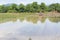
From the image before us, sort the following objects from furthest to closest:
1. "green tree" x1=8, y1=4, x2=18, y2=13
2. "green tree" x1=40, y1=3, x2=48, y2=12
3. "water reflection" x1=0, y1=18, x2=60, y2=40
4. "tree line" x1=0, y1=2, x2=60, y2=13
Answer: "green tree" x1=40, y1=3, x2=48, y2=12 → "tree line" x1=0, y1=2, x2=60, y2=13 → "green tree" x1=8, y1=4, x2=18, y2=13 → "water reflection" x1=0, y1=18, x2=60, y2=40

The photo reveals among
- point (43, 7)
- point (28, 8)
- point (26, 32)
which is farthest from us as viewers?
point (43, 7)

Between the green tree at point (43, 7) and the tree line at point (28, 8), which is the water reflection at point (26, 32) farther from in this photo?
the green tree at point (43, 7)

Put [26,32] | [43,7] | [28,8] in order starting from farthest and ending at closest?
[43,7] < [28,8] < [26,32]

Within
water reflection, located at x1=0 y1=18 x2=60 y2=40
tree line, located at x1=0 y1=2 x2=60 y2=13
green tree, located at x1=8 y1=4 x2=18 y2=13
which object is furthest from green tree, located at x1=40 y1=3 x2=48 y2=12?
water reflection, located at x1=0 y1=18 x2=60 y2=40

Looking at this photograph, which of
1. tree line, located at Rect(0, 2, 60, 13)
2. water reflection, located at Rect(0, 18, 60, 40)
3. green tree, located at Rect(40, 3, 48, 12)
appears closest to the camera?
water reflection, located at Rect(0, 18, 60, 40)

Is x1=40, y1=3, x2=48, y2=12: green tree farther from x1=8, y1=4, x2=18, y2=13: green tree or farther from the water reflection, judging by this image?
the water reflection

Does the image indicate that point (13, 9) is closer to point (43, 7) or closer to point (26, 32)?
point (43, 7)

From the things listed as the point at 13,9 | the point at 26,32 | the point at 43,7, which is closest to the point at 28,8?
the point at 13,9

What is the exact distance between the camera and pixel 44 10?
27.4 meters

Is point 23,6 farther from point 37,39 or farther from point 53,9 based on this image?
point 37,39

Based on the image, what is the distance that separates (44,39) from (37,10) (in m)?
21.0

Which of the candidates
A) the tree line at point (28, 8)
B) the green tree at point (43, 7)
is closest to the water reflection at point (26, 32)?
the tree line at point (28, 8)

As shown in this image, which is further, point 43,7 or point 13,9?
point 43,7

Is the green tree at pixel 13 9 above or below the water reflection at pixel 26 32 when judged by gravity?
above
